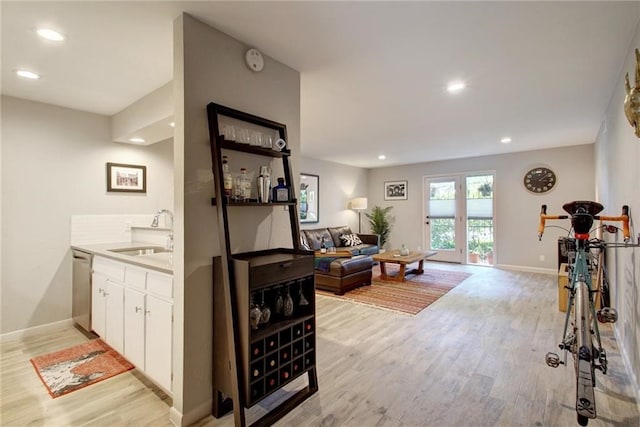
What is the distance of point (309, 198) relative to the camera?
680cm

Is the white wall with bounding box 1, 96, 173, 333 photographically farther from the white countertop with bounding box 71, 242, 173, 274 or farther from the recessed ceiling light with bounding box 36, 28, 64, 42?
the recessed ceiling light with bounding box 36, 28, 64, 42

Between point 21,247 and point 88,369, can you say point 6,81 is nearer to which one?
point 21,247

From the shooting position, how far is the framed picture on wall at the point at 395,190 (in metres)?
7.79

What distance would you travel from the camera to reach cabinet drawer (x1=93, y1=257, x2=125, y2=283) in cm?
249

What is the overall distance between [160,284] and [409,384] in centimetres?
187

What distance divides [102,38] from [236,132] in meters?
1.09

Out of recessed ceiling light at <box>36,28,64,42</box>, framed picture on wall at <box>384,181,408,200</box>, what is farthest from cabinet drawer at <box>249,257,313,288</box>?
framed picture on wall at <box>384,181,408,200</box>

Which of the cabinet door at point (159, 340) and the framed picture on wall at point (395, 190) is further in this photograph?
the framed picture on wall at point (395, 190)

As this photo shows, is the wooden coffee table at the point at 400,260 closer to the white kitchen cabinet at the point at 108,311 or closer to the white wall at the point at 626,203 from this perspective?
the white wall at the point at 626,203

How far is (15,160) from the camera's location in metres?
3.02

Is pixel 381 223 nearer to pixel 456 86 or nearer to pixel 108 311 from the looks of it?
pixel 456 86

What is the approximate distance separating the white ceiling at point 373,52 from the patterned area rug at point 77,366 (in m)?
2.39

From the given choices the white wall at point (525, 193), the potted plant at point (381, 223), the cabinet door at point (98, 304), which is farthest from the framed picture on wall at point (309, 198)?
the cabinet door at point (98, 304)

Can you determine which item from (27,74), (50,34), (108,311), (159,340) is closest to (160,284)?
(159,340)
